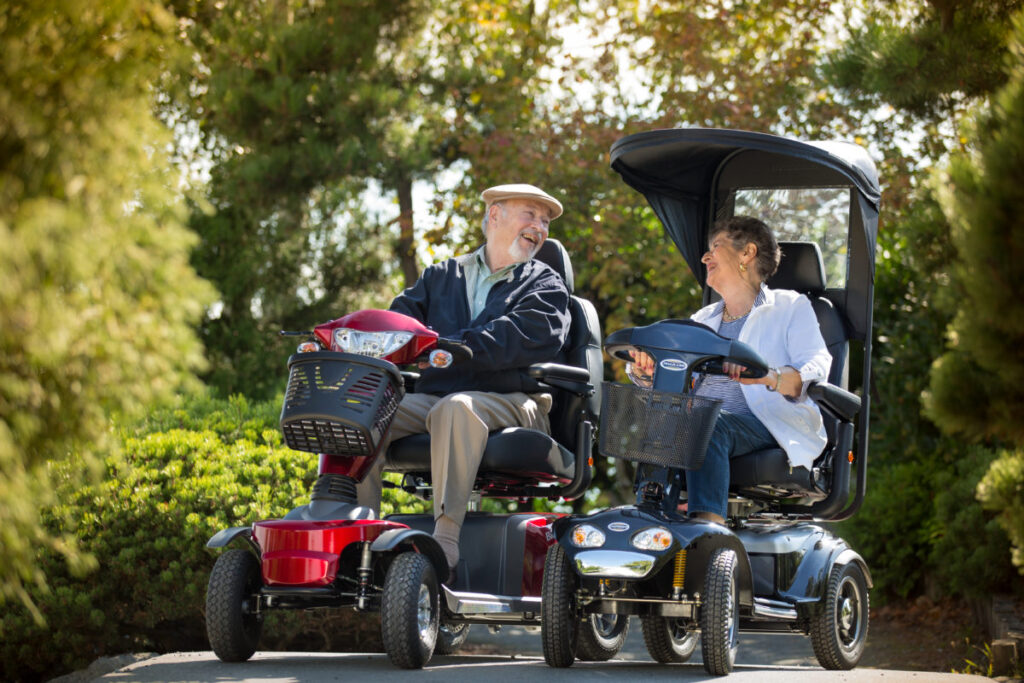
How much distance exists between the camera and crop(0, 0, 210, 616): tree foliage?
261 centimetres

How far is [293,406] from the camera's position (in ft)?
14.1

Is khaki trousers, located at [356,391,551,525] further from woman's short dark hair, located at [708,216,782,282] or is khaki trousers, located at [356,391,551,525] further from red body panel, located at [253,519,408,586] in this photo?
woman's short dark hair, located at [708,216,782,282]

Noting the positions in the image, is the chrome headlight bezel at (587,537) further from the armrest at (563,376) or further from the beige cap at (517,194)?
the beige cap at (517,194)

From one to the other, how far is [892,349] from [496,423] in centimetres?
476

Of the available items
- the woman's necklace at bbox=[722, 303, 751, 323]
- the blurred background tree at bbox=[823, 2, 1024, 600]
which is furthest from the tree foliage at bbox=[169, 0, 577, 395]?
the woman's necklace at bbox=[722, 303, 751, 323]

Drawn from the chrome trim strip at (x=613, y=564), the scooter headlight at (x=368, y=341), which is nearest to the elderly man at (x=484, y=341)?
the scooter headlight at (x=368, y=341)

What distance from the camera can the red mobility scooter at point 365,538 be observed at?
4.30 m

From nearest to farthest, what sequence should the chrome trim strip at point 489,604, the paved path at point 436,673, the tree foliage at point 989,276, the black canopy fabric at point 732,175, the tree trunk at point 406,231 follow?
1. the tree foliage at point 989,276
2. the paved path at point 436,673
3. the chrome trim strip at point 489,604
4. the black canopy fabric at point 732,175
5. the tree trunk at point 406,231

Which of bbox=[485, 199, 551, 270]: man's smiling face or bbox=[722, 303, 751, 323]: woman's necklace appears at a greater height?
bbox=[485, 199, 551, 270]: man's smiling face

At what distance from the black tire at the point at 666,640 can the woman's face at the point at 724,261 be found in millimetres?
1378

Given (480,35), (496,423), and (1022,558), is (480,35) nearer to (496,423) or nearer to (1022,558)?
(496,423)

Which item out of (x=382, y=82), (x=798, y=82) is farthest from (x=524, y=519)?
(x=382, y=82)

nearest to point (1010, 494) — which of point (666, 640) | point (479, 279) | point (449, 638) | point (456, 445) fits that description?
point (666, 640)

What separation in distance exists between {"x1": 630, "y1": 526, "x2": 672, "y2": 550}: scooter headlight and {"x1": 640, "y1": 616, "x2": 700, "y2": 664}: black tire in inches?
27.0
